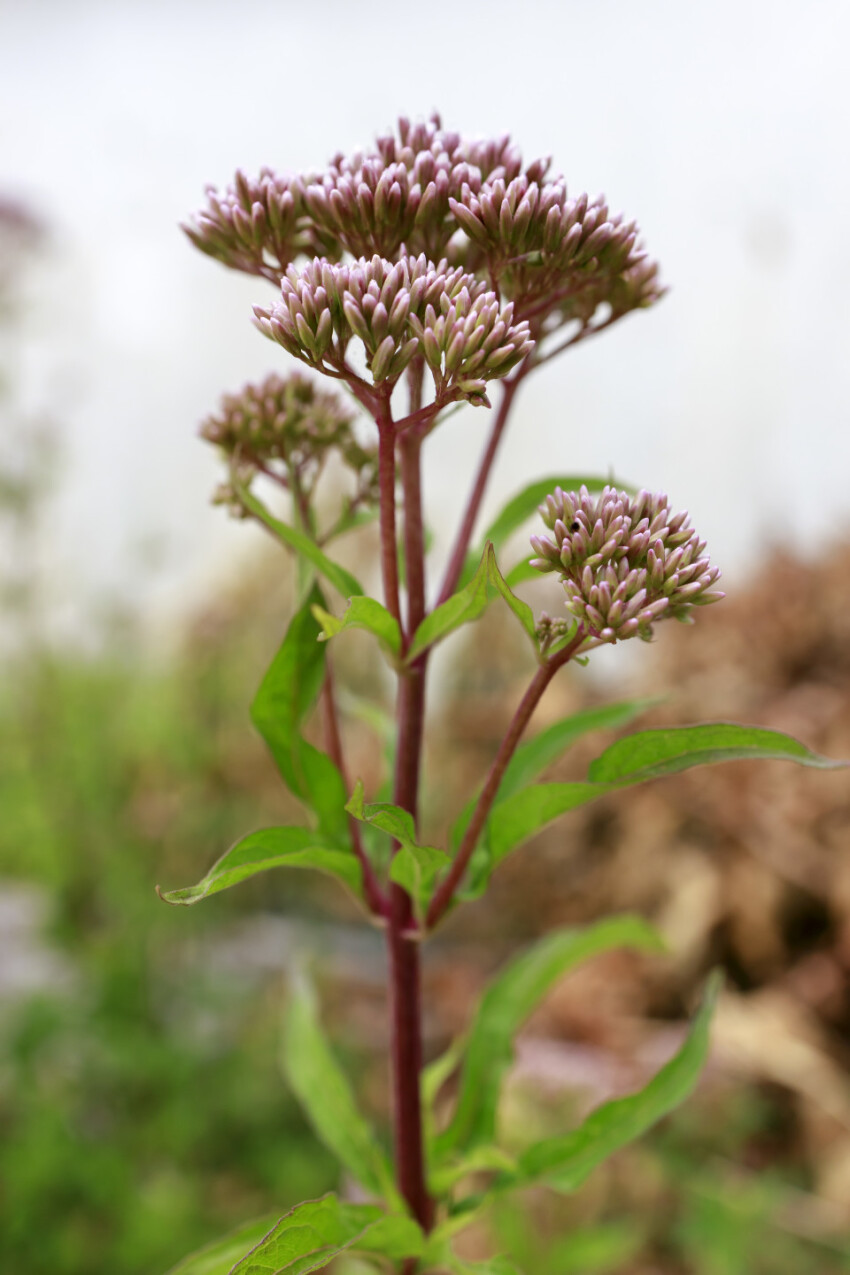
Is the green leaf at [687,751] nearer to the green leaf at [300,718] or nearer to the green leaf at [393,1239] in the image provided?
the green leaf at [300,718]

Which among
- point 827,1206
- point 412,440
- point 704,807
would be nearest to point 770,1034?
point 827,1206

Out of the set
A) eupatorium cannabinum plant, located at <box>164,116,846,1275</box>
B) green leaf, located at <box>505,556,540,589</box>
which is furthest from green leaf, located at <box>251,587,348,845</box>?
green leaf, located at <box>505,556,540,589</box>

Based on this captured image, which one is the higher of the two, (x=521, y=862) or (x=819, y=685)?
(x=819, y=685)

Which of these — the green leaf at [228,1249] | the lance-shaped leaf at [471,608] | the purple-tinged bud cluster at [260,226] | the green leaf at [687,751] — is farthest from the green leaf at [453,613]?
the green leaf at [228,1249]

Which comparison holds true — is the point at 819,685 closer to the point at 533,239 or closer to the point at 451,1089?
the point at 451,1089

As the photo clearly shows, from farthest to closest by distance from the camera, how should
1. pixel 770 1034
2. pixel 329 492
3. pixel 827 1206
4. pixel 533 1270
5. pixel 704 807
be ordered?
pixel 329 492 < pixel 704 807 < pixel 770 1034 < pixel 827 1206 < pixel 533 1270

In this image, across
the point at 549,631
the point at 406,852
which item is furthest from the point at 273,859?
the point at 549,631

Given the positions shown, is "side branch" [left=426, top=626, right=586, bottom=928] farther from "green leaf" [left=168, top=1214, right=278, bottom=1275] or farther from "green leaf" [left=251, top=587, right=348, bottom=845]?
"green leaf" [left=168, top=1214, right=278, bottom=1275]
